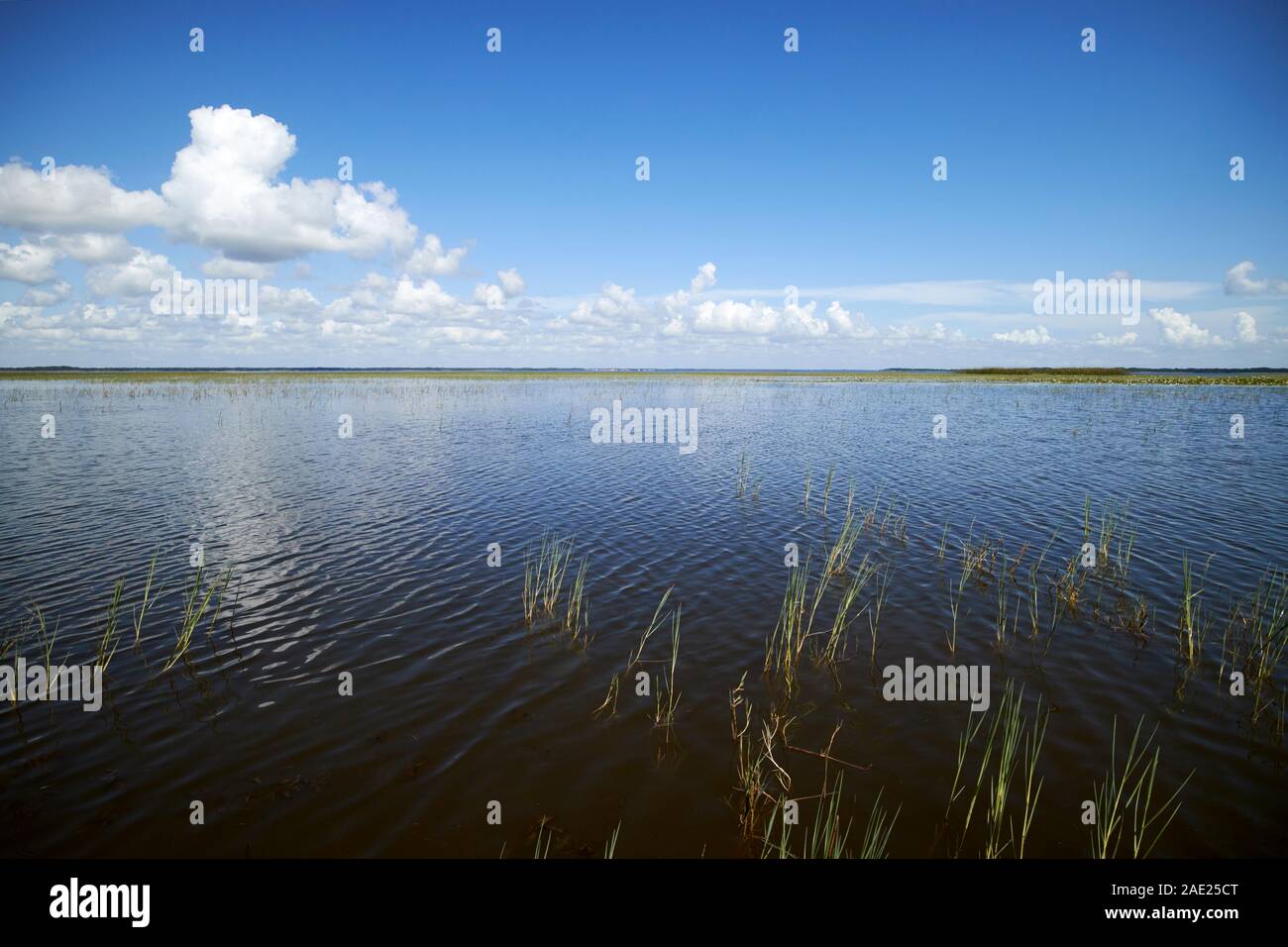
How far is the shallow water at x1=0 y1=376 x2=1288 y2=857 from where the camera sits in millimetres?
6285

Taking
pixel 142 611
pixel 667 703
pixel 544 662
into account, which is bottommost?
pixel 667 703

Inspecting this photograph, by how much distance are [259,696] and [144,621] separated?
166 inches

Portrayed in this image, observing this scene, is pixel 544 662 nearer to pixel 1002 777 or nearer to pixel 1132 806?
pixel 1002 777

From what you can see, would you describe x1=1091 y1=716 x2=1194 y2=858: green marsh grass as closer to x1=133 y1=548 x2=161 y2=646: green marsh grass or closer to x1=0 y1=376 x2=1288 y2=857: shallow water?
x1=0 y1=376 x2=1288 y2=857: shallow water

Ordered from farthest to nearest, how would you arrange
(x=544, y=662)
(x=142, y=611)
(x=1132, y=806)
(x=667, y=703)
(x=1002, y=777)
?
(x=142, y=611) → (x=544, y=662) → (x=667, y=703) → (x=1132, y=806) → (x=1002, y=777)

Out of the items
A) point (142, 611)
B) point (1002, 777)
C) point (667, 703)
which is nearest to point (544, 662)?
point (667, 703)

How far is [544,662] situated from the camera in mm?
9625

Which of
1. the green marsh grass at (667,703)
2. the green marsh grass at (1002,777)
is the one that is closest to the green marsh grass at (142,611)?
the green marsh grass at (667,703)

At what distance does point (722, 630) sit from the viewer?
34.9 ft

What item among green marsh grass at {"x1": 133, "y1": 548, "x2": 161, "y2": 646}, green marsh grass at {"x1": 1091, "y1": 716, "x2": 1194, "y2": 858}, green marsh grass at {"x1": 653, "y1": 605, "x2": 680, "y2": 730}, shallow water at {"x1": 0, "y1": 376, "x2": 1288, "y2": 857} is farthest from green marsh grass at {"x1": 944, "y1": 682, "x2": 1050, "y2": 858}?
green marsh grass at {"x1": 133, "y1": 548, "x2": 161, "y2": 646}
